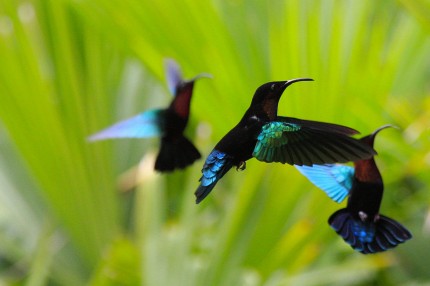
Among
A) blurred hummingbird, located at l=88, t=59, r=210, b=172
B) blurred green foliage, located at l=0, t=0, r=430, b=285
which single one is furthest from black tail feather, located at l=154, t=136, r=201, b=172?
blurred green foliage, located at l=0, t=0, r=430, b=285

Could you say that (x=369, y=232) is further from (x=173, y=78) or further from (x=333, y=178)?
(x=173, y=78)

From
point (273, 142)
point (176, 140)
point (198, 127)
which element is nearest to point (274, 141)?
point (273, 142)

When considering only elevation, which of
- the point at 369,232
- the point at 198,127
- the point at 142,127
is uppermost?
the point at 198,127

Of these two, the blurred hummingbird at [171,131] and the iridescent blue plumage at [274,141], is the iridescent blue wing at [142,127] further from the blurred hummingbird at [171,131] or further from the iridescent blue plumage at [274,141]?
the iridescent blue plumage at [274,141]

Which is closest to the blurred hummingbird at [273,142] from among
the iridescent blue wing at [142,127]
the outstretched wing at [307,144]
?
the outstretched wing at [307,144]

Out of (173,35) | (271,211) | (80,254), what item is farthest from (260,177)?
(80,254)

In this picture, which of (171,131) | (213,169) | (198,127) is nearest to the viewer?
(213,169)

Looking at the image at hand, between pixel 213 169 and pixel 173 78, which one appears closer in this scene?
pixel 213 169
